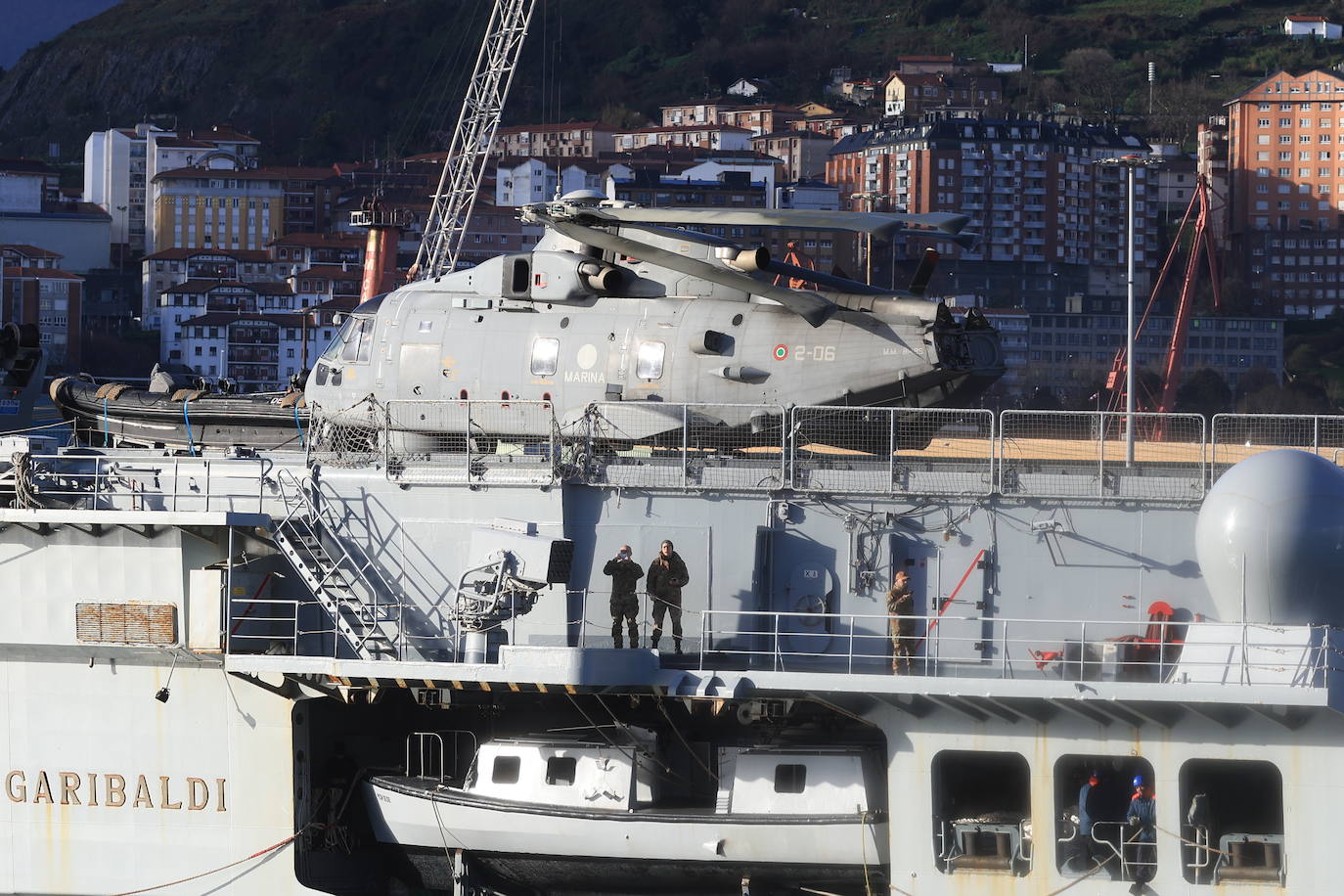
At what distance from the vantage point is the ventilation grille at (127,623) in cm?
2150

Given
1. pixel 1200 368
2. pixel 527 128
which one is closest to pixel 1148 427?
pixel 1200 368

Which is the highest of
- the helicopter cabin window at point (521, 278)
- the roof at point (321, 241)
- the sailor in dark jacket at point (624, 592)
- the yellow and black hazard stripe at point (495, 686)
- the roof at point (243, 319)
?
the roof at point (321, 241)

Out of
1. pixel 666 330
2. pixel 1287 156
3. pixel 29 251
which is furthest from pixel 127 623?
pixel 1287 156

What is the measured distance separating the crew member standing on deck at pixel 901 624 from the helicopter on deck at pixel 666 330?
4.12 metres

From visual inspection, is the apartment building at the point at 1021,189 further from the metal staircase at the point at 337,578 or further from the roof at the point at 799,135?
the metal staircase at the point at 337,578

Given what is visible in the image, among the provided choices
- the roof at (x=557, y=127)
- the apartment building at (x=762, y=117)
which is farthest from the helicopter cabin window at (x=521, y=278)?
the apartment building at (x=762, y=117)

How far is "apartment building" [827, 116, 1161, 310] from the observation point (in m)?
151

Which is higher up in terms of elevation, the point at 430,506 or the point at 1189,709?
the point at 430,506

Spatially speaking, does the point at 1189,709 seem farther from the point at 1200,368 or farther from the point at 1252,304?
the point at 1252,304

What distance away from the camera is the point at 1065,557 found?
21.1m

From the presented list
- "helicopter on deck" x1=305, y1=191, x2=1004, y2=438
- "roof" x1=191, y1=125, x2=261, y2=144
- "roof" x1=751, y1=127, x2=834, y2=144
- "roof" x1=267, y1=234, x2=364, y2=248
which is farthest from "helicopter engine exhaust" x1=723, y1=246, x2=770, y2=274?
"roof" x1=191, y1=125, x2=261, y2=144

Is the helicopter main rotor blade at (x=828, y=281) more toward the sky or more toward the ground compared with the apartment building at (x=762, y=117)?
more toward the ground

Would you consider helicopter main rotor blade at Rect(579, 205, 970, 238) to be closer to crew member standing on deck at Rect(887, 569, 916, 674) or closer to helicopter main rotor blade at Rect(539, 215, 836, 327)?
helicopter main rotor blade at Rect(539, 215, 836, 327)

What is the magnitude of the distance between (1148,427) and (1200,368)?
7211cm
